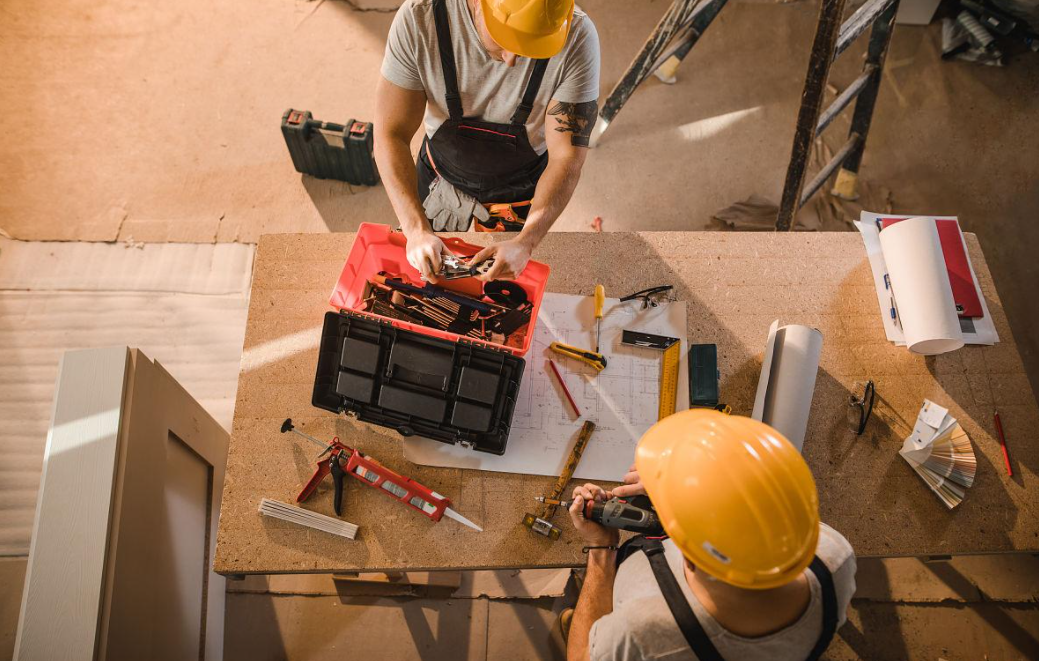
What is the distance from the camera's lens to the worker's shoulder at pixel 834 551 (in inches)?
55.8

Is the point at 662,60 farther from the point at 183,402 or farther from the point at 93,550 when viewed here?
the point at 93,550

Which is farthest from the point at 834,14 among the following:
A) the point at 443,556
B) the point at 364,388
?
the point at 443,556

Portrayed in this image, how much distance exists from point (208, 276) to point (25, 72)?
1936mm

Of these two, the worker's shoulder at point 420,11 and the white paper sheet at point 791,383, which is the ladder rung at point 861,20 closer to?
the white paper sheet at point 791,383

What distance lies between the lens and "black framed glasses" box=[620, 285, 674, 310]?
2029 millimetres

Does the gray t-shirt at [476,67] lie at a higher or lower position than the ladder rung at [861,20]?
lower

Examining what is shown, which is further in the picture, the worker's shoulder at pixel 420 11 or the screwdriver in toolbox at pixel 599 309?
the screwdriver in toolbox at pixel 599 309

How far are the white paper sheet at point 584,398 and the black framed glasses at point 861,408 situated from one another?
513 millimetres

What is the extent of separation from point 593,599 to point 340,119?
10.5 ft

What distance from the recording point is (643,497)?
165 cm

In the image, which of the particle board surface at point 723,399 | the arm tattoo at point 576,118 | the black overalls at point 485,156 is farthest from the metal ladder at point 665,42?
the particle board surface at point 723,399

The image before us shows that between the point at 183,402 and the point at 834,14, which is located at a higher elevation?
the point at 834,14

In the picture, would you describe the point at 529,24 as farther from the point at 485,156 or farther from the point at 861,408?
the point at 861,408

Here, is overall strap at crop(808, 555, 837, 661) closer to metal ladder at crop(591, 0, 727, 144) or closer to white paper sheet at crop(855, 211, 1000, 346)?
white paper sheet at crop(855, 211, 1000, 346)
